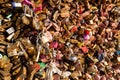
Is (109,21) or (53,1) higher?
(53,1)

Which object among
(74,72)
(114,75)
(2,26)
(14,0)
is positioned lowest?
(114,75)

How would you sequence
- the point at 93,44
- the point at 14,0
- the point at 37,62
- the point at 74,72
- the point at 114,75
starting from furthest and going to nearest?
the point at 114,75, the point at 93,44, the point at 74,72, the point at 37,62, the point at 14,0

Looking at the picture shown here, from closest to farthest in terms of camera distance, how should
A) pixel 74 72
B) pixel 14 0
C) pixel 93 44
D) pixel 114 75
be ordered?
pixel 14 0 → pixel 74 72 → pixel 93 44 → pixel 114 75

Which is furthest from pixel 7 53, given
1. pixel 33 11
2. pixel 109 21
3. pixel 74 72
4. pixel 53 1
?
pixel 109 21

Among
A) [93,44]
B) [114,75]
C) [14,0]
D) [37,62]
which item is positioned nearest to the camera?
[14,0]

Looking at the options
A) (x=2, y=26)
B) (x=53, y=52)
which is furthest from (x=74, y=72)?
(x=2, y=26)

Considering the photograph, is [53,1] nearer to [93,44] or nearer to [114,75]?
[93,44]

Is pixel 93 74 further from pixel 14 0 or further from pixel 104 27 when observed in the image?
pixel 14 0

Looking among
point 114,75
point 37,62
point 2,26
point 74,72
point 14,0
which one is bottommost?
point 114,75

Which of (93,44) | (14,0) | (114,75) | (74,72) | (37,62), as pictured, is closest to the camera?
(14,0)

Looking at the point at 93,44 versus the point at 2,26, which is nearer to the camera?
the point at 2,26
